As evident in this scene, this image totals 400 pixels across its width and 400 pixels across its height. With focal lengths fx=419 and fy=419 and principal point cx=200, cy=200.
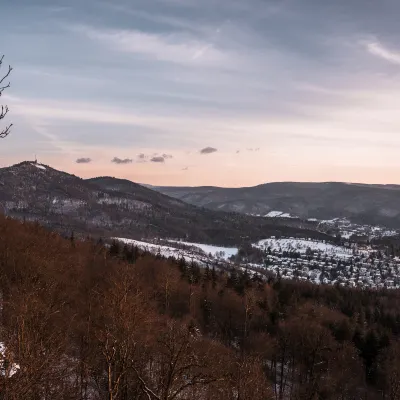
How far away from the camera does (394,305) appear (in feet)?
463

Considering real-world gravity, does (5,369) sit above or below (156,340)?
above

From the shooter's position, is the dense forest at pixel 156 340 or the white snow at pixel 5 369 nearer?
the white snow at pixel 5 369

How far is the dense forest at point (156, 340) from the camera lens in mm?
15523

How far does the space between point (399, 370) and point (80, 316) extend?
32.2 meters

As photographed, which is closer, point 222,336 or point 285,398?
point 285,398

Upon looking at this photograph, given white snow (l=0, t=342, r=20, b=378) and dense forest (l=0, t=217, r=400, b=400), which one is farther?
dense forest (l=0, t=217, r=400, b=400)

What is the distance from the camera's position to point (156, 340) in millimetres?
28359

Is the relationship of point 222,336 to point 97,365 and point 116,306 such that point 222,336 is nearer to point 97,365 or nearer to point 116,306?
point 97,365

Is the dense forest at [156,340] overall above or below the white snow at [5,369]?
below

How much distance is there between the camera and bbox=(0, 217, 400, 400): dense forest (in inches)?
611

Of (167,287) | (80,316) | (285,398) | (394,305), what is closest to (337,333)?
(285,398)

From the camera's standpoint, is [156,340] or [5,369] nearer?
[5,369]

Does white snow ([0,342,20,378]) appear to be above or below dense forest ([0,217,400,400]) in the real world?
above

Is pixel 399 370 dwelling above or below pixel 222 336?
above
